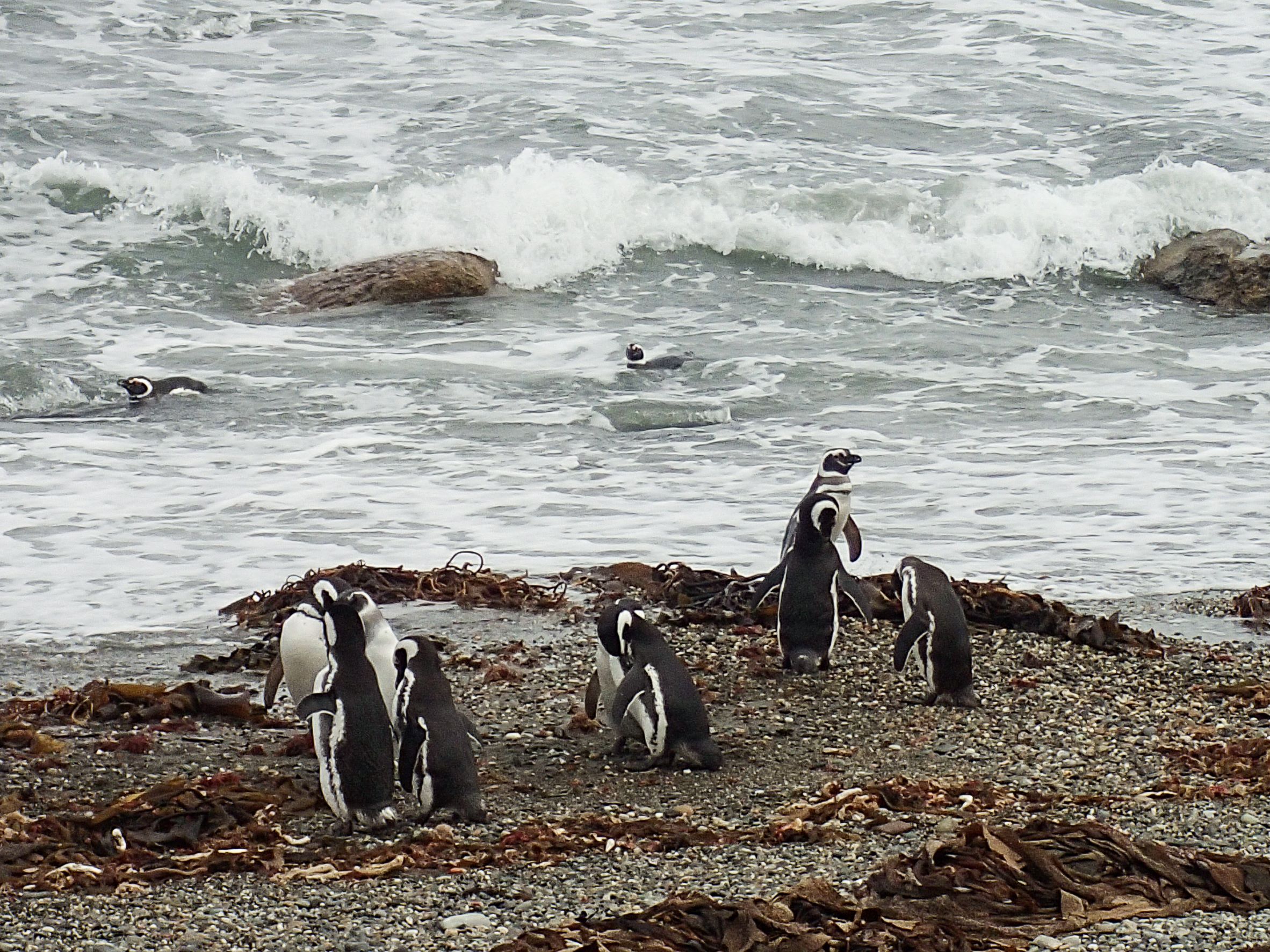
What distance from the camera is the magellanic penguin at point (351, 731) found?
4.84 m

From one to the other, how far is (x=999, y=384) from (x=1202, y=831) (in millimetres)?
8625

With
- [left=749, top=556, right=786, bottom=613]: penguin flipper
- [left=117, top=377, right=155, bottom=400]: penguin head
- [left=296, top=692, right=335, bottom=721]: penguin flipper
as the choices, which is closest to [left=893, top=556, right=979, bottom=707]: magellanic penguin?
[left=749, top=556, right=786, bottom=613]: penguin flipper

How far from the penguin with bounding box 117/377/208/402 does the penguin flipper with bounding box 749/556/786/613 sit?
20.6 feet

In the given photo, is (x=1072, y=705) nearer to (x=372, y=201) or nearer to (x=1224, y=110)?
(x=372, y=201)

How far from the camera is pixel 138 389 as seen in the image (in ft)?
39.4

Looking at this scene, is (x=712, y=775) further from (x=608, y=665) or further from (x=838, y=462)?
(x=838, y=462)

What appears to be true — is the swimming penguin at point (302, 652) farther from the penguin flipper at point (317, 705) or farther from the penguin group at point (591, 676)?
the penguin flipper at point (317, 705)

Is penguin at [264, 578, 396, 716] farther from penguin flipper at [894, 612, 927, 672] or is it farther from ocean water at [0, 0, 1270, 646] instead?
penguin flipper at [894, 612, 927, 672]

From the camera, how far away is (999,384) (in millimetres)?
12984

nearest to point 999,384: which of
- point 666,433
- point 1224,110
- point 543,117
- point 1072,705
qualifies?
point 666,433

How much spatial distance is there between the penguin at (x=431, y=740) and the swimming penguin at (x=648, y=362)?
27.0 feet

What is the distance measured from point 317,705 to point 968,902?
214 cm

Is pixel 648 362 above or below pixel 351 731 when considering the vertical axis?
below

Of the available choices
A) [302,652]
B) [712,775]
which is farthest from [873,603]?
[302,652]
